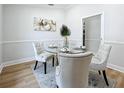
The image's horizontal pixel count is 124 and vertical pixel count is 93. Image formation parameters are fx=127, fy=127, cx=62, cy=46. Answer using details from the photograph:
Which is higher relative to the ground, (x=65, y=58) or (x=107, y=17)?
(x=107, y=17)

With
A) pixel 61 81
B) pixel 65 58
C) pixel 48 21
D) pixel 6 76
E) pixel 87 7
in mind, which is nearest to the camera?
pixel 65 58

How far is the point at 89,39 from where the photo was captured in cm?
549

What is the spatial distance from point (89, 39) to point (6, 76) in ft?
11.7

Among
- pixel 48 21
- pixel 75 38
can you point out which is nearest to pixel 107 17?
pixel 75 38

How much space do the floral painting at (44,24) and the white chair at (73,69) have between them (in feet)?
12.6

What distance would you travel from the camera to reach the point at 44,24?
5.76m

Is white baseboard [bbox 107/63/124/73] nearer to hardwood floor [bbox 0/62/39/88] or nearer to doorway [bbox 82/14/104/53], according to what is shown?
doorway [bbox 82/14/104/53]

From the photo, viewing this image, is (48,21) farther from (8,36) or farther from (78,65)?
(78,65)

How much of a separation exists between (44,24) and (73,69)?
4.15 meters

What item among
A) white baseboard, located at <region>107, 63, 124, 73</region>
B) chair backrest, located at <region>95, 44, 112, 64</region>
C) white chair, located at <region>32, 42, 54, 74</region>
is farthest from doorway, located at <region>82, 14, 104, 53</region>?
white chair, located at <region>32, 42, 54, 74</region>

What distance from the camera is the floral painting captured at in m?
5.55

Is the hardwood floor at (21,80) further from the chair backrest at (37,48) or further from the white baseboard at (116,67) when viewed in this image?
the chair backrest at (37,48)

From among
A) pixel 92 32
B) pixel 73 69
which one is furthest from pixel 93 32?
pixel 73 69

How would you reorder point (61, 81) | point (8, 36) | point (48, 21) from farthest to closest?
1. point (48, 21)
2. point (8, 36)
3. point (61, 81)
